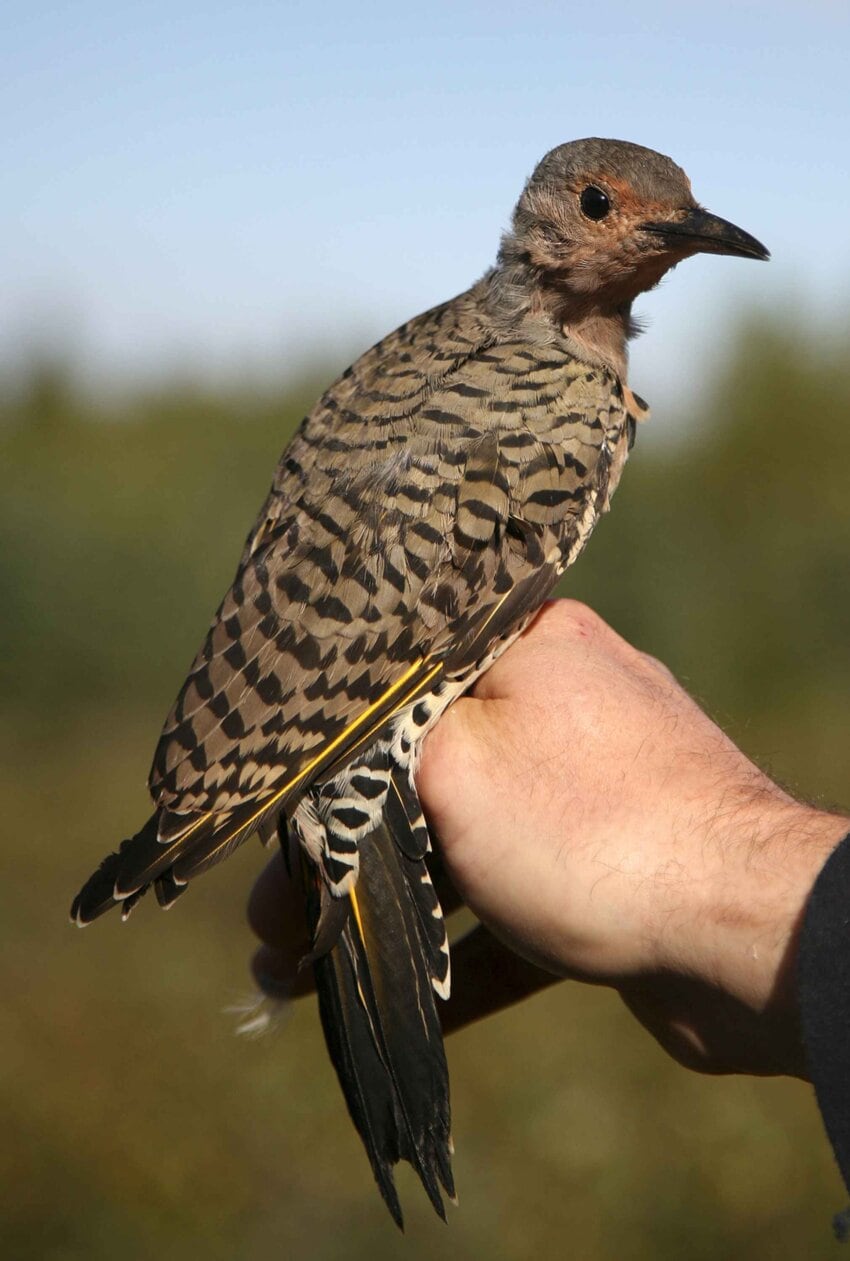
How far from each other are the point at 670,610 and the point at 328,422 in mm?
9570

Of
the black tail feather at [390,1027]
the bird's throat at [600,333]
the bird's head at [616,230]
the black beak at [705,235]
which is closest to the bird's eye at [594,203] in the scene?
the bird's head at [616,230]

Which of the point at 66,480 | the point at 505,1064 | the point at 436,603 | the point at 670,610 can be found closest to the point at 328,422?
the point at 436,603

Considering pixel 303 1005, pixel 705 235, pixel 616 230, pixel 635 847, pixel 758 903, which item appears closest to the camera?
pixel 758 903

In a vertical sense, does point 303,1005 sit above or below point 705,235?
Answer: below

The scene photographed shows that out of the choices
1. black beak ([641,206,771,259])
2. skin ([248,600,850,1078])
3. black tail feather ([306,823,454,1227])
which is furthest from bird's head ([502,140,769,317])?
black tail feather ([306,823,454,1227])

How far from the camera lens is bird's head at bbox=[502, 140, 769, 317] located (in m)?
3.93

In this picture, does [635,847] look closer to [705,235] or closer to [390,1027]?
[390,1027]

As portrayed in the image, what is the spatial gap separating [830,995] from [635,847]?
551 millimetres

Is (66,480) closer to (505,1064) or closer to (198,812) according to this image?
(505,1064)

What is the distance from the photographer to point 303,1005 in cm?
777

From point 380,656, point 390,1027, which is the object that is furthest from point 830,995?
point 380,656

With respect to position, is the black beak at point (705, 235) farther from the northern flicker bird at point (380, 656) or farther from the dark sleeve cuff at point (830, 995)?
the dark sleeve cuff at point (830, 995)

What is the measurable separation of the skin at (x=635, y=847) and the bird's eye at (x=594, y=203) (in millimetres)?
1528

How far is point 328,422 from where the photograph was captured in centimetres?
378
